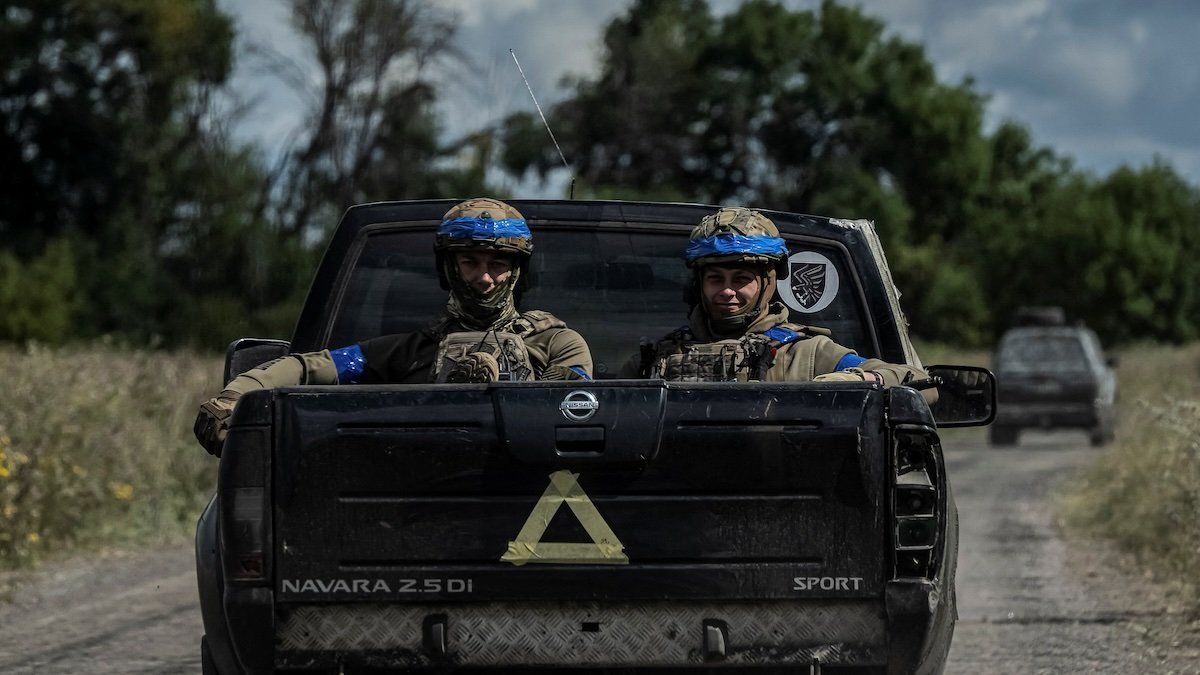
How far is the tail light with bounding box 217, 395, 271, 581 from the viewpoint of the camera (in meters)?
4.44

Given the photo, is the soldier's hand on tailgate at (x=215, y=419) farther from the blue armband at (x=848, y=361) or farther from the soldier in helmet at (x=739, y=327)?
the blue armband at (x=848, y=361)

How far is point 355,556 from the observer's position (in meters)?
4.44

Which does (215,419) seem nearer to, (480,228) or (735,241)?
(480,228)

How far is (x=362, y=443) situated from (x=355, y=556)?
26cm

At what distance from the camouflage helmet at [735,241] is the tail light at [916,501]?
127cm

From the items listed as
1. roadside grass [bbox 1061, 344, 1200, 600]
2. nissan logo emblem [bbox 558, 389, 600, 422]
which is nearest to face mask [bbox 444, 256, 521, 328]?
nissan logo emblem [bbox 558, 389, 600, 422]

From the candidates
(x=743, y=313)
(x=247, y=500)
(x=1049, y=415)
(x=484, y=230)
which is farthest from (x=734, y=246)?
(x=1049, y=415)

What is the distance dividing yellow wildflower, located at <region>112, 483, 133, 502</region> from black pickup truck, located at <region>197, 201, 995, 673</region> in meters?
9.09

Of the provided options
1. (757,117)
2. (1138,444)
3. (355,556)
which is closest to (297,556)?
(355,556)

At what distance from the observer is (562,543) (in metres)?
4.44

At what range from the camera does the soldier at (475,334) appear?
561 cm

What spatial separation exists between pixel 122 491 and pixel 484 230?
8.32 m

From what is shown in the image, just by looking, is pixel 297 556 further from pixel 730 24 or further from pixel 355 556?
pixel 730 24

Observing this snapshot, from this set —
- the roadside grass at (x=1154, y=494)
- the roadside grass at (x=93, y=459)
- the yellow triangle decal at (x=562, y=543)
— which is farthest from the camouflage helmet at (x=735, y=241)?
the roadside grass at (x=93, y=459)
